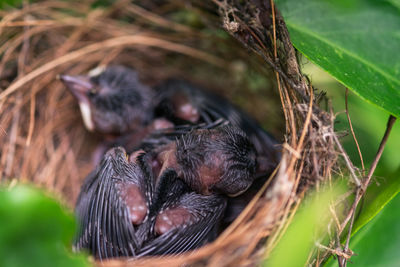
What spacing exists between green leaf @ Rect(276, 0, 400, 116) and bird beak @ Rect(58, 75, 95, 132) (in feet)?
2.48

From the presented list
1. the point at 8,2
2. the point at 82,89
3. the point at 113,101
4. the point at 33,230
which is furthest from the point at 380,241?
the point at 8,2

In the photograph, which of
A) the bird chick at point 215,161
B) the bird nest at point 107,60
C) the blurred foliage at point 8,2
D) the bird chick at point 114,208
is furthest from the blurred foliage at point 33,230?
the blurred foliage at point 8,2

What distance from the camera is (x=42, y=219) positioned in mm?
625

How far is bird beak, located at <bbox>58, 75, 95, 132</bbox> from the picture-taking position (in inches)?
53.4

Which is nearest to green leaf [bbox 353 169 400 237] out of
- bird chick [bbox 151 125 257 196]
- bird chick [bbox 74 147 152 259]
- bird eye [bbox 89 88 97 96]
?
bird chick [bbox 151 125 257 196]

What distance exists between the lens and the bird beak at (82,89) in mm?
1357

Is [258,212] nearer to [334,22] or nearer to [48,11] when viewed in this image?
[334,22]

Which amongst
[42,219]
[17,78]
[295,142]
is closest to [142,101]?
[17,78]

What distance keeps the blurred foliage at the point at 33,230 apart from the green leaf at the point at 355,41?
27.4 inches

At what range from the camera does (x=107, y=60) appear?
155cm

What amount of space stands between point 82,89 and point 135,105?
21 centimetres

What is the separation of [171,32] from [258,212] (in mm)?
954

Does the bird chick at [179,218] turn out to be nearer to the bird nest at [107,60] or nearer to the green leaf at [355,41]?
the bird nest at [107,60]

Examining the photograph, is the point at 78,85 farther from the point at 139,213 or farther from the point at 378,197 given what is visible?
the point at 378,197
